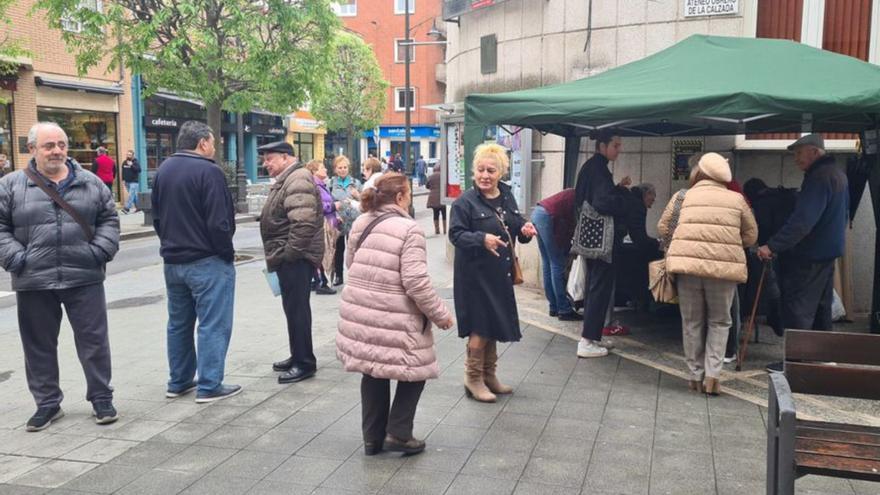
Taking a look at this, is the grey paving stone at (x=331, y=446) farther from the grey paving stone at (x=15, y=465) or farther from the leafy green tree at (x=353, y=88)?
the leafy green tree at (x=353, y=88)

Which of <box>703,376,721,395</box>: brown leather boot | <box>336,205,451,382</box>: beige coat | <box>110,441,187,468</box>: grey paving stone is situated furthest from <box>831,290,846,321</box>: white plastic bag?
<box>110,441,187,468</box>: grey paving stone

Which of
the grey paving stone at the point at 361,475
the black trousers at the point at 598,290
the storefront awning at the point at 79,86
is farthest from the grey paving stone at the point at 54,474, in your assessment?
the storefront awning at the point at 79,86

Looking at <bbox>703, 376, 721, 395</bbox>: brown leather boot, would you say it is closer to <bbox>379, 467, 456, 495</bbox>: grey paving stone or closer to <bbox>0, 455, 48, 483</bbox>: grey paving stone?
<bbox>379, 467, 456, 495</bbox>: grey paving stone

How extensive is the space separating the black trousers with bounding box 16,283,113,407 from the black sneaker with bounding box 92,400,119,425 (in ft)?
0.12

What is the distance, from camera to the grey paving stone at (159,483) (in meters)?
4.00

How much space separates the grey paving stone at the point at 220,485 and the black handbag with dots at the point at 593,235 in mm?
3421

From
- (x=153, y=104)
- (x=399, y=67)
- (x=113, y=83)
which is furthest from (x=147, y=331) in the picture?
(x=399, y=67)

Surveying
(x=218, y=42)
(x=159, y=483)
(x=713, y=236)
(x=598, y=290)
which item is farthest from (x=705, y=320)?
(x=218, y=42)

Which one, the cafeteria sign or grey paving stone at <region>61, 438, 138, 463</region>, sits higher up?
the cafeteria sign

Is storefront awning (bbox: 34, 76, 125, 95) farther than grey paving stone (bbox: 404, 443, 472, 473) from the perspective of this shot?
Yes

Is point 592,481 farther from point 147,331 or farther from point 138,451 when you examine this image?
point 147,331

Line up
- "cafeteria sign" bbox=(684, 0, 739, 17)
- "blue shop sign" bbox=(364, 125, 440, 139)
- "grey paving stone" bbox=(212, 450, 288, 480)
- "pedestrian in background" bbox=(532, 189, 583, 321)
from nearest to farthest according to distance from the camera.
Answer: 1. "grey paving stone" bbox=(212, 450, 288, 480)
2. "pedestrian in background" bbox=(532, 189, 583, 321)
3. "cafeteria sign" bbox=(684, 0, 739, 17)
4. "blue shop sign" bbox=(364, 125, 440, 139)

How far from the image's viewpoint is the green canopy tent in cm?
561

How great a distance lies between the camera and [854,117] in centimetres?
691
